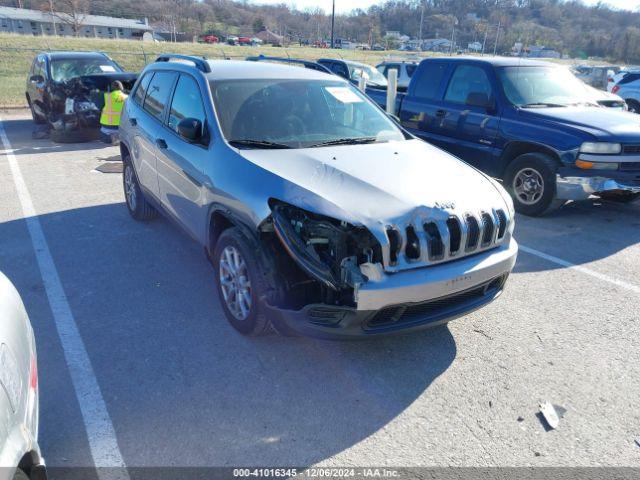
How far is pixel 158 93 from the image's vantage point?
496 centimetres

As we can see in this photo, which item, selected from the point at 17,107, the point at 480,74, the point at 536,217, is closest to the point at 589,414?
the point at 536,217

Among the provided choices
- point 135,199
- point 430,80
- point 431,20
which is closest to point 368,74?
point 430,80

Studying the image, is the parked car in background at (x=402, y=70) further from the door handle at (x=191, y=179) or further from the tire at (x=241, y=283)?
the tire at (x=241, y=283)

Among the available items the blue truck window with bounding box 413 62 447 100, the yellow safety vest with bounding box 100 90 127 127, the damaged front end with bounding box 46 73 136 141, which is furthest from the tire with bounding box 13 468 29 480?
the damaged front end with bounding box 46 73 136 141

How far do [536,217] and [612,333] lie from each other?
2.98 m

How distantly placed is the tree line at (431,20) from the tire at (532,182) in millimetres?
66467

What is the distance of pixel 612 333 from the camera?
370 centimetres

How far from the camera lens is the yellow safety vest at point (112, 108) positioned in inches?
381

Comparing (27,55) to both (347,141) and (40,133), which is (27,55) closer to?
(40,133)

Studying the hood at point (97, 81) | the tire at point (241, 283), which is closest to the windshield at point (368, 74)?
the hood at point (97, 81)

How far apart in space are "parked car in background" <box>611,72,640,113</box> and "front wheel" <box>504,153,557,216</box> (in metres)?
10.6

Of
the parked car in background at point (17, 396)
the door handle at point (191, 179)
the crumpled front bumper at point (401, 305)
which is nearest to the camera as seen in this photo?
the parked car in background at point (17, 396)

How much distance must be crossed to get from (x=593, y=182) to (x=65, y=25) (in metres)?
74.6

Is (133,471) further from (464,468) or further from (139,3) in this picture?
(139,3)
